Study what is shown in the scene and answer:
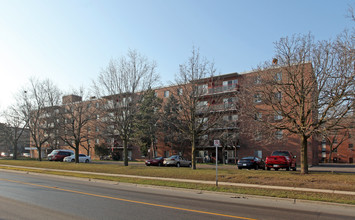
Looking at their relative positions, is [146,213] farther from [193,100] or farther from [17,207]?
[193,100]

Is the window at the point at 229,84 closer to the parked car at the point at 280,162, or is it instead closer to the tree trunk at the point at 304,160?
the parked car at the point at 280,162

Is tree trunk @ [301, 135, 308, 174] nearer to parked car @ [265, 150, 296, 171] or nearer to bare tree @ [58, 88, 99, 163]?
parked car @ [265, 150, 296, 171]

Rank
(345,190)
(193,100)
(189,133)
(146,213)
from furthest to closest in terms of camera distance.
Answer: (189,133) → (193,100) → (345,190) → (146,213)

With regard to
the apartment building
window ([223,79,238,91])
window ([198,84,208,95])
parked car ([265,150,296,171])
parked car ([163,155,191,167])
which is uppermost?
window ([223,79,238,91])

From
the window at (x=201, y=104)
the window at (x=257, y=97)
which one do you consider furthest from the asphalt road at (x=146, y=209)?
the window at (x=201, y=104)

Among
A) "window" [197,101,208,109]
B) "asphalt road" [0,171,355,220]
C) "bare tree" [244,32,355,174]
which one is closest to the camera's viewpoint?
"asphalt road" [0,171,355,220]

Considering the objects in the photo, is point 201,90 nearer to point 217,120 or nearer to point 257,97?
point 217,120

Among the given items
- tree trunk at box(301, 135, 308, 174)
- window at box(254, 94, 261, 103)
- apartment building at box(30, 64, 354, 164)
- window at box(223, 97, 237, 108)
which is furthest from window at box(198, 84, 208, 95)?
tree trunk at box(301, 135, 308, 174)

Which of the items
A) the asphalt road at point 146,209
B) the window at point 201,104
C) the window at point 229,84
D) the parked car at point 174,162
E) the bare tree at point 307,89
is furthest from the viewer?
the window at point 229,84

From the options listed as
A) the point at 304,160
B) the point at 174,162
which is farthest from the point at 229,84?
the point at 304,160

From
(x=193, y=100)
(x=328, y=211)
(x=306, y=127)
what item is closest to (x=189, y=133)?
(x=193, y=100)

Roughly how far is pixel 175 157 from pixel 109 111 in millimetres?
9167

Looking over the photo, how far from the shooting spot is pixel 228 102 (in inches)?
911

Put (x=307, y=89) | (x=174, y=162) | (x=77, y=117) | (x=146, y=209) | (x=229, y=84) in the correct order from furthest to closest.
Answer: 1. (x=229, y=84)
2. (x=77, y=117)
3. (x=174, y=162)
4. (x=307, y=89)
5. (x=146, y=209)
